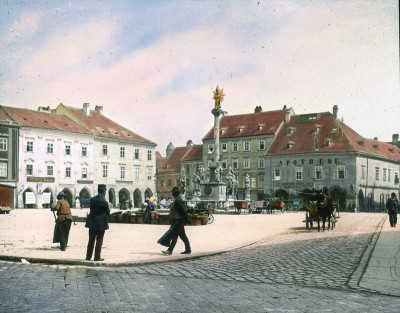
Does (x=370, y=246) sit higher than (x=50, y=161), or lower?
lower

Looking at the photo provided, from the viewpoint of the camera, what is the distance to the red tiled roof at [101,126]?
2224 inches

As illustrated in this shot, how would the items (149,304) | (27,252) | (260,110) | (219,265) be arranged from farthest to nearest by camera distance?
(260,110)
(27,252)
(219,265)
(149,304)

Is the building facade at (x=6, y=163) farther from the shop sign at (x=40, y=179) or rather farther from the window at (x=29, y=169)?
the shop sign at (x=40, y=179)

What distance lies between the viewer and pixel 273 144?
6506 cm

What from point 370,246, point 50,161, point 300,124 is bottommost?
point 370,246

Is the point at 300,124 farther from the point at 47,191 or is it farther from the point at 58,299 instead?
the point at 58,299

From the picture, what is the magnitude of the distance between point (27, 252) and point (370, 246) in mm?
9054

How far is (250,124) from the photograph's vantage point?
69688 millimetres

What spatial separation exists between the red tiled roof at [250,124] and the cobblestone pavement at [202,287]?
55.2 meters

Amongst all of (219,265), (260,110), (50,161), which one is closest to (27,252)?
(219,265)

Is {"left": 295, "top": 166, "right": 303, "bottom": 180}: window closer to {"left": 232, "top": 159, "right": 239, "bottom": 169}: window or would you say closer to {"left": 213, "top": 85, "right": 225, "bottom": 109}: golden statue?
{"left": 232, "top": 159, "right": 239, "bottom": 169}: window

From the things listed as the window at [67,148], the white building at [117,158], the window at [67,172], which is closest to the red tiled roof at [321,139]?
the white building at [117,158]

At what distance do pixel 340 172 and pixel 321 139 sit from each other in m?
4.47

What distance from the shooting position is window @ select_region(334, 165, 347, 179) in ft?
188
